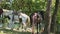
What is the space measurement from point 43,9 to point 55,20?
246 centimetres

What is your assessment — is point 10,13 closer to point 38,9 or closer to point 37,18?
point 38,9

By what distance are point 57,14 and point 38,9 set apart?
2.47 m

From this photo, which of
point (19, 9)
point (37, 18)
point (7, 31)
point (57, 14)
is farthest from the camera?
point (19, 9)

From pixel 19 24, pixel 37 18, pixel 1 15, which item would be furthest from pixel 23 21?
pixel 37 18

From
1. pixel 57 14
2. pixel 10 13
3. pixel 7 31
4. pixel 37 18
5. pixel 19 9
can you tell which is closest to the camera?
pixel 37 18

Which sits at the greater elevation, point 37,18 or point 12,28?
point 37,18

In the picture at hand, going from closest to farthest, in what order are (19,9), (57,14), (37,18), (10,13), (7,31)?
1. (37,18)
2. (7,31)
3. (57,14)
4. (10,13)
5. (19,9)

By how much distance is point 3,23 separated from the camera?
1641 centimetres

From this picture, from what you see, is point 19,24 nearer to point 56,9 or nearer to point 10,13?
point 10,13

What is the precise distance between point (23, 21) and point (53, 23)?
1.93m

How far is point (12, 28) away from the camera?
15.4 m

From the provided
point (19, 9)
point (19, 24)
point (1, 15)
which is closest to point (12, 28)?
point (19, 24)

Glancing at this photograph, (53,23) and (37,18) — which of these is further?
(53,23)

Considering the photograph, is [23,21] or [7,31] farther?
[23,21]
